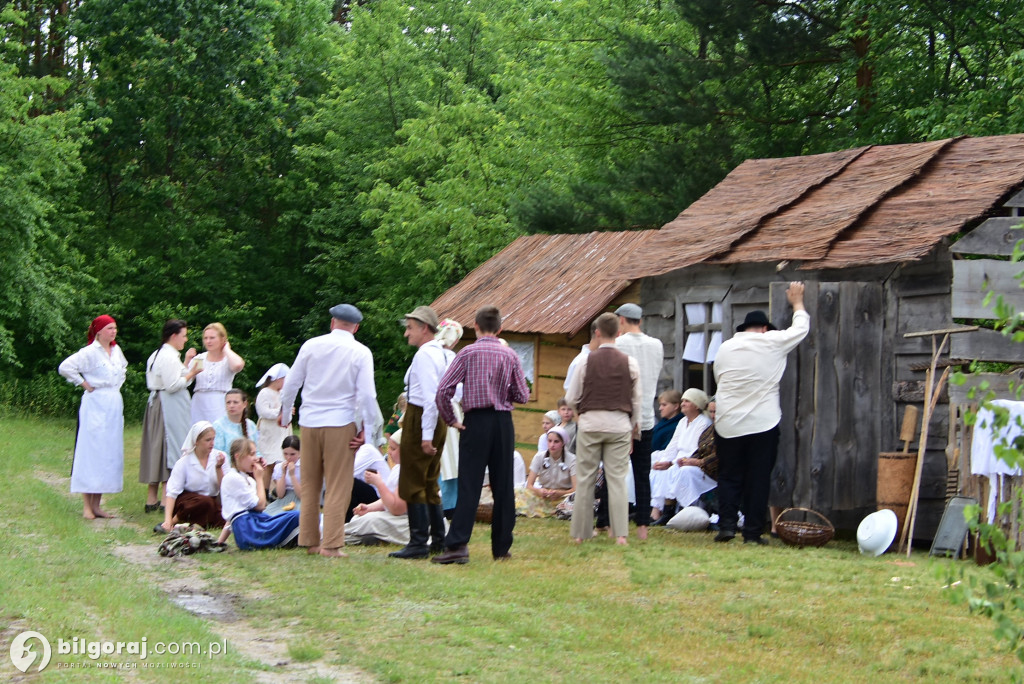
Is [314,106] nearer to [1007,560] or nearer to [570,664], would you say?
[570,664]

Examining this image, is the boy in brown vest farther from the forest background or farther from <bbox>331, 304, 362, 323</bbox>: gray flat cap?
the forest background

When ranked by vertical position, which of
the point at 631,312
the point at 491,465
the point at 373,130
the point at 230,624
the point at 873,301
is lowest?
the point at 230,624

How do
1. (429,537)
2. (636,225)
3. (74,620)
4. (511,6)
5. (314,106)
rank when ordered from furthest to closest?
(511,6), (314,106), (636,225), (429,537), (74,620)

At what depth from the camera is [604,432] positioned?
9.10m

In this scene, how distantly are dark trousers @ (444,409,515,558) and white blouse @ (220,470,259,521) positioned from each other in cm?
163

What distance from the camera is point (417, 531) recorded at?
8.37 m

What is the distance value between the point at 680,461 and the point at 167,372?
4.74 meters

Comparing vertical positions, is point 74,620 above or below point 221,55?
below

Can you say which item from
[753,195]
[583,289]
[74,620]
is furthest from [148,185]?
[74,620]

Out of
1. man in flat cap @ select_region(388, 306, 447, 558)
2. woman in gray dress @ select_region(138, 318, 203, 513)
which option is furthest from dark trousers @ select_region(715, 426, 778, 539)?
woman in gray dress @ select_region(138, 318, 203, 513)

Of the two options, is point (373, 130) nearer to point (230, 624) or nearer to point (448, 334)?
point (448, 334)

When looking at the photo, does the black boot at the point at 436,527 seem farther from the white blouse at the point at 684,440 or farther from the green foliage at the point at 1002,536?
the green foliage at the point at 1002,536

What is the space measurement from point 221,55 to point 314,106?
3100 mm

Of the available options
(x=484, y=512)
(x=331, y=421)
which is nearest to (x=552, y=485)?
(x=484, y=512)
